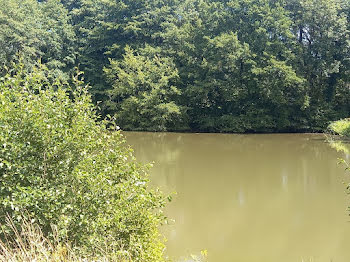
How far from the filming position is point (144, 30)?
24125mm

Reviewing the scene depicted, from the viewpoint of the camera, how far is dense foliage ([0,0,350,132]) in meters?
19.9

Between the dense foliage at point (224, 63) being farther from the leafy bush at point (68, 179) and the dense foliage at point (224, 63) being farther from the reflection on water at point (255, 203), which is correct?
the leafy bush at point (68, 179)

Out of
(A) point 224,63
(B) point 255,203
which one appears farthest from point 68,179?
(A) point 224,63

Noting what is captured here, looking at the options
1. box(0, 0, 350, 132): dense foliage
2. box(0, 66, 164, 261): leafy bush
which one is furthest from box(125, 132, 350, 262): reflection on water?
box(0, 0, 350, 132): dense foliage

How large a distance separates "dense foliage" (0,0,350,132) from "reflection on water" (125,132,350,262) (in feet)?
19.8

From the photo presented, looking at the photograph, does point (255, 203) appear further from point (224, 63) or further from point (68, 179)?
point (224, 63)

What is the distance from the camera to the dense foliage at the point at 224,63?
65.2 ft

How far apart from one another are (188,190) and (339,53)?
15.3 metres

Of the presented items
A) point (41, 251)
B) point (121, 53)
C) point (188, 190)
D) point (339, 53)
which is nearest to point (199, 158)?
point (188, 190)

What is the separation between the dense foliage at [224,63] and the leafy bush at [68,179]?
16.0 m

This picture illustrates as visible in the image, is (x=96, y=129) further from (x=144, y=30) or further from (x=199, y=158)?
(x=144, y=30)

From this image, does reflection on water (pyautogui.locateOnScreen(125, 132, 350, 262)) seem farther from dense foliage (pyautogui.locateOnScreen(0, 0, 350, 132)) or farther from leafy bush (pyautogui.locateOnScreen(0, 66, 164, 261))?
dense foliage (pyautogui.locateOnScreen(0, 0, 350, 132))

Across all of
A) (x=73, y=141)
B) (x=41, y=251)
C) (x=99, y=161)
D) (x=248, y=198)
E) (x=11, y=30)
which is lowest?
(x=248, y=198)

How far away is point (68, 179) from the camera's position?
3.33m
